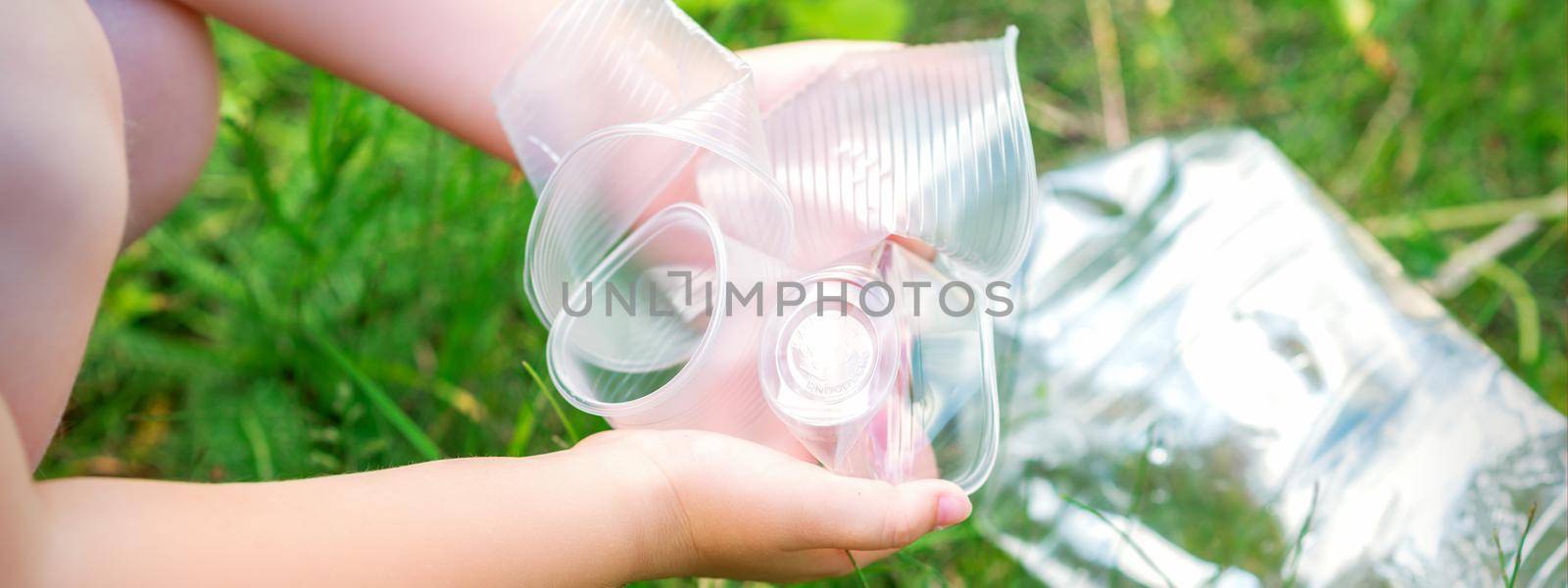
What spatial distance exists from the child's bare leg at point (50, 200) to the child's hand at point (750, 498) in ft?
0.82

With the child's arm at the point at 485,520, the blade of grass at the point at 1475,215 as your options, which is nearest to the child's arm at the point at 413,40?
the child's arm at the point at 485,520

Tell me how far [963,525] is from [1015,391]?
14 centimetres

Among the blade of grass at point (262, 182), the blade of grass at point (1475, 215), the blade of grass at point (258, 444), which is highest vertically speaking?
the blade of grass at point (1475, 215)

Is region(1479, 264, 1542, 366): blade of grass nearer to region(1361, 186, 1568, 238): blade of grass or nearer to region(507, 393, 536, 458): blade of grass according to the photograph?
region(1361, 186, 1568, 238): blade of grass

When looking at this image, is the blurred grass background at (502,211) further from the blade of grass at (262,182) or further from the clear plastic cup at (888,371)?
the clear plastic cup at (888,371)

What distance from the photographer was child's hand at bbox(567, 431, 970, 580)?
1.90 feet

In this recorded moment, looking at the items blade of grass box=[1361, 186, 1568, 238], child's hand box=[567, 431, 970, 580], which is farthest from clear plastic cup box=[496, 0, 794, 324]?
blade of grass box=[1361, 186, 1568, 238]

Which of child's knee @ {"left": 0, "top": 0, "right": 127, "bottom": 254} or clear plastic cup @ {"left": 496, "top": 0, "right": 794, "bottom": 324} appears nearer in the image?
child's knee @ {"left": 0, "top": 0, "right": 127, "bottom": 254}

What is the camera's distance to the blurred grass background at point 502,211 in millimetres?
915

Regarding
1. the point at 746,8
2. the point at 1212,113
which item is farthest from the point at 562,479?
the point at 1212,113

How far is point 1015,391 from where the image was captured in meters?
0.97

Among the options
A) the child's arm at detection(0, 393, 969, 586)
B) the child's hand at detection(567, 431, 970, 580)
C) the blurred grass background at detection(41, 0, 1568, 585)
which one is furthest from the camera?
the blurred grass background at detection(41, 0, 1568, 585)

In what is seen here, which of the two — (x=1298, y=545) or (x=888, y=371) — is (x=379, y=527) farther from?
(x=1298, y=545)

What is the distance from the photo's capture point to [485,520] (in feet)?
1.74
